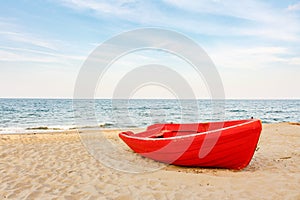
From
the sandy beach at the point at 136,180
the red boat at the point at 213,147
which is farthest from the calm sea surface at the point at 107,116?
the red boat at the point at 213,147

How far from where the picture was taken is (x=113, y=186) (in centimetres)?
412

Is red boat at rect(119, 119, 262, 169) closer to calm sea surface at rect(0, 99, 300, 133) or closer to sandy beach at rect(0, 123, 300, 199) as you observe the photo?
sandy beach at rect(0, 123, 300, 199)

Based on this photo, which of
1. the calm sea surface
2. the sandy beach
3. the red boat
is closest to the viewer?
the sandy beach

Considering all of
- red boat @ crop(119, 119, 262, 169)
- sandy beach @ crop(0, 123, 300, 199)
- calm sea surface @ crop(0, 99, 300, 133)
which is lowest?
calm sea surface @ crop(0, 99, 300, 133)

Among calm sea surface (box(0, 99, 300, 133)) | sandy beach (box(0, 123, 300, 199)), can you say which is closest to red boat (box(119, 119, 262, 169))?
sandy beach (box(0, 123, 300, 199))

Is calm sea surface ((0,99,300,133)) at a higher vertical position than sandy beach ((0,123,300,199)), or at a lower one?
lower

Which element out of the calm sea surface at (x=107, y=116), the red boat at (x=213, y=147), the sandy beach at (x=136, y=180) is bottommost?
the calm sea surface at (x=107, y=116)

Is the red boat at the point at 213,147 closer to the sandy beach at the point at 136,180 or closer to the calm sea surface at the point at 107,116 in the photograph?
the sandy beach at the point at 136,180

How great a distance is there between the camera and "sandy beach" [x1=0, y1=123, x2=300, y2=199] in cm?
370

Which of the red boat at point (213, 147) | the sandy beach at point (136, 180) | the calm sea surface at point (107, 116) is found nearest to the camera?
the sandy beach at point (136, 180)

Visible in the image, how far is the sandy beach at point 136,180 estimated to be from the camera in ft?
12.1

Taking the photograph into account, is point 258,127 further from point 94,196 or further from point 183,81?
point 183,81

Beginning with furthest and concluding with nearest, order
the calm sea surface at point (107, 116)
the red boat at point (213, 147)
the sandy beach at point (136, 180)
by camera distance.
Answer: the calm sea surface at point (107, 116)
the red boat at point (213, 147)
the sandy beach at point (136, 180)

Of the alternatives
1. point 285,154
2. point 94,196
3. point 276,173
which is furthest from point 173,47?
point 94,196
